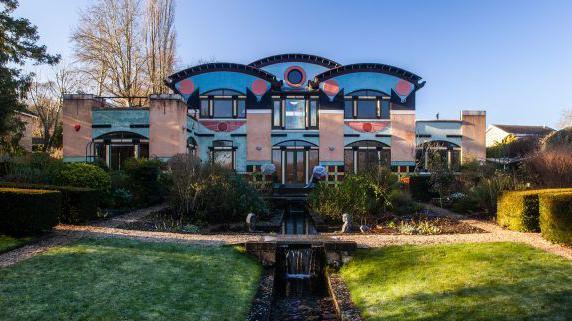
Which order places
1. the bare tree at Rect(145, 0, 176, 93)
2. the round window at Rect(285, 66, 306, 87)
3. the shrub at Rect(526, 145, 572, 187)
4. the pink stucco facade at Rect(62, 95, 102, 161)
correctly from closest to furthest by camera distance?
1. the shrub at Rect(526, 145, 572, 187)
2. the pink stucco facade at Rect(62, 95, 102, 161)
3. the round window at Rect(285, 66, 306, 87)
4. the bare tree at Rect(145, 0, 176, 93)

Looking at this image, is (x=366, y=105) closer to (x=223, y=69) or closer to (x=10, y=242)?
(x=223, y=69)

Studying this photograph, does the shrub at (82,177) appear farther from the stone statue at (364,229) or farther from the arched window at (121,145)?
the stone statue at (364,229)

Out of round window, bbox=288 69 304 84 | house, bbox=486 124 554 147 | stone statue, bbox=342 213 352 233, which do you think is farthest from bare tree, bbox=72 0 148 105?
house, bbox=486 124 554 147

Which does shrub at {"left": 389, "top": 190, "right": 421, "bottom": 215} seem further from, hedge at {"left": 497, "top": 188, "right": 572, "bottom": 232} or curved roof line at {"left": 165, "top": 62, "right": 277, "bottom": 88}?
curved roof line at {"left": 165, "top": 62, "right": 277, "bottom": 88}

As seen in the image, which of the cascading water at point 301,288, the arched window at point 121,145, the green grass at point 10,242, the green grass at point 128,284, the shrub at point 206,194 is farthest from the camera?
the arched window at point 121,145

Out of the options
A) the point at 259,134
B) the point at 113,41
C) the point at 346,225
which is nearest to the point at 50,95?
the point at 113,41

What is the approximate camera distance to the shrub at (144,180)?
16.5 meters

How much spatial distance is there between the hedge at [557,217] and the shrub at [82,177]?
12.2 meters

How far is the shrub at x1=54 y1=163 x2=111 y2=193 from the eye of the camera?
13.4 meters

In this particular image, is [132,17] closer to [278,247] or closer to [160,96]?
[160,96]

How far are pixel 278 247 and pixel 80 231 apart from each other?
4.95 m

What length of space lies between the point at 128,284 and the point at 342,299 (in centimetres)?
358

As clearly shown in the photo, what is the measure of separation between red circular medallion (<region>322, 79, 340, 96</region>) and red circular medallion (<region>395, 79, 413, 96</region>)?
148 inches

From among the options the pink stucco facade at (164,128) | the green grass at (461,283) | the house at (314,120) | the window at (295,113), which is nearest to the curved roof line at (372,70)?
the house at (314,120)
